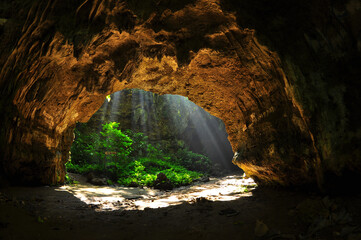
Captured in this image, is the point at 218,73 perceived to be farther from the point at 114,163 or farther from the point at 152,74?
the point at 114,163

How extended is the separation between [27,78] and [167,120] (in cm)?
1687

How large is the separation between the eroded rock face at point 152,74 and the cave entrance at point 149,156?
1874mm

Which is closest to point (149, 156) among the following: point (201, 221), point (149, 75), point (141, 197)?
point (141, 197)

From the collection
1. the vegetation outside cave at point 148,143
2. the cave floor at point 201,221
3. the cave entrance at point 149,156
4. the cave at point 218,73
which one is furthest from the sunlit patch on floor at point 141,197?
the vegetation outside cave at point 148,143

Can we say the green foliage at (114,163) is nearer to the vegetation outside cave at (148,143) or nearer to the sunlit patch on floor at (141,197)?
the vegetation outside cave at (148,143)

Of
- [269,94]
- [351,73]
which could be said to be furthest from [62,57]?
[351,73]

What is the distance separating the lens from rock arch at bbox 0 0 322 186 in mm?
4082

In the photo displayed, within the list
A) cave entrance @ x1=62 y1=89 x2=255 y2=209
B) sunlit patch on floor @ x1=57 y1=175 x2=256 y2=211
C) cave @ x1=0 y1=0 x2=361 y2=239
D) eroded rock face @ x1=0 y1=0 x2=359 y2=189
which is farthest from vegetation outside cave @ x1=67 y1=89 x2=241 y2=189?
eroded rock face @ x1=0 y1=0 x2=359 y2=189

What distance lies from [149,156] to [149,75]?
11069mm

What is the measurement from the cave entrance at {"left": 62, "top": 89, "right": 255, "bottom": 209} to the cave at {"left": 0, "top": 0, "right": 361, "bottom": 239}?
73.5 inches

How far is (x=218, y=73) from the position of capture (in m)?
5.45

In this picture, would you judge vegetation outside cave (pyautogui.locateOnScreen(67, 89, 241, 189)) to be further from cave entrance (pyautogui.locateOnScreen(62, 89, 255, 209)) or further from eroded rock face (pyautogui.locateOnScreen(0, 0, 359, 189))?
eroded rock face (pyautogui.locateOnScreen(0, 0, 359, 189))

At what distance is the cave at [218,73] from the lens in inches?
126

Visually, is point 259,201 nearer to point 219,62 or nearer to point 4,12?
point 219,62
